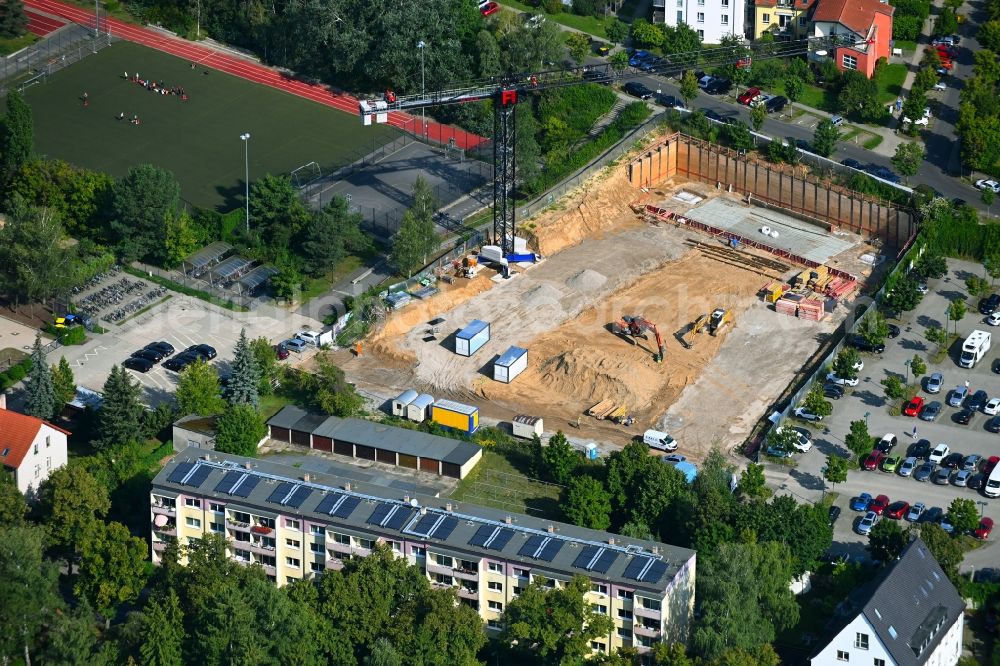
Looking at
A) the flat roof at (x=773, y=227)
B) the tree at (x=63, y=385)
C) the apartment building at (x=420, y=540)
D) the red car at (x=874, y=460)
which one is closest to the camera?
the apartment building at (x=420, y=540)

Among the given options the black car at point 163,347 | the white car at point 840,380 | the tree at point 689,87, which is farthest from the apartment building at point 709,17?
the black car at point 163,347

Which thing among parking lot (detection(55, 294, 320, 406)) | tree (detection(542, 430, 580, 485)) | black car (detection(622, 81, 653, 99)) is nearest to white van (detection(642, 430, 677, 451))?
tree (detection(542, 430, 580, 485))

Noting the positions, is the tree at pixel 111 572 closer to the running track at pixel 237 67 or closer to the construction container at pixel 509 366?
the construction container at pixel 509 366

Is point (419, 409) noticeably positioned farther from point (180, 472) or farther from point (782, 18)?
point (782, 18)

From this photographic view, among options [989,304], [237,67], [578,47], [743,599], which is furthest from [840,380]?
[237,67]

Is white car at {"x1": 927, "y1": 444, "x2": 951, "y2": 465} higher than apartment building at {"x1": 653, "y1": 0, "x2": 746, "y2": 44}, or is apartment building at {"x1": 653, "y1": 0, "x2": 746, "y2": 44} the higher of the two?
apartment building at {"x1": 653, "y1": 0, "x2": 746, "y2": 44}

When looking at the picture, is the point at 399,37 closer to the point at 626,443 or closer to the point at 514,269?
the point at 514,269

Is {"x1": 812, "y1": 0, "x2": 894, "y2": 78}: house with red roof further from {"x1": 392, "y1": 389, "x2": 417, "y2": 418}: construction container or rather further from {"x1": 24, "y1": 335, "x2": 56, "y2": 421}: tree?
{"x1": 24, "y1": 335, "x2": 56, "y2": 421}: tree
